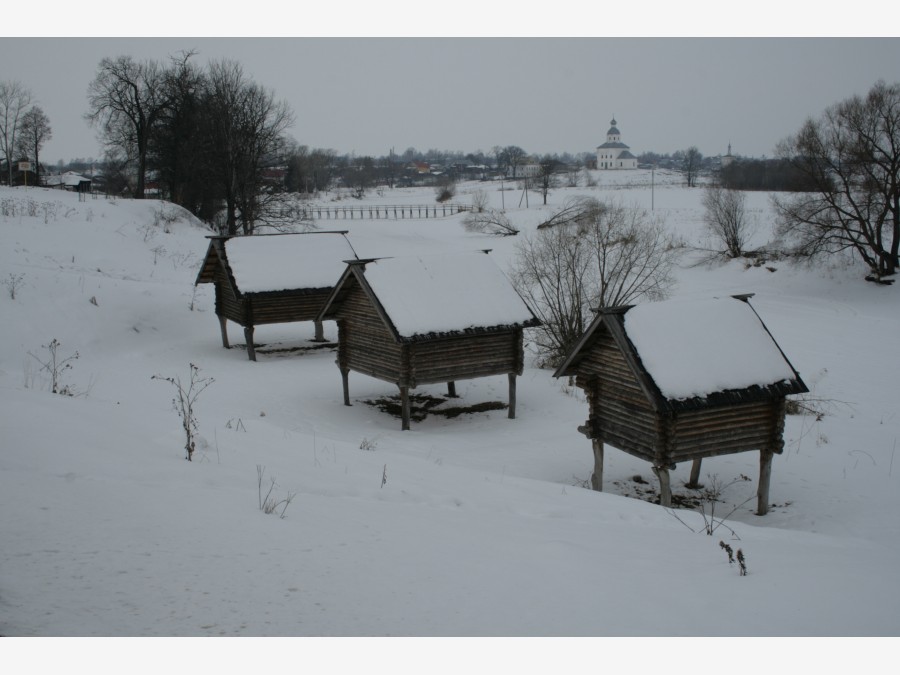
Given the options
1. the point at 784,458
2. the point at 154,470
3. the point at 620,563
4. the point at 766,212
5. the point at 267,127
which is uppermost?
the point at 267,127

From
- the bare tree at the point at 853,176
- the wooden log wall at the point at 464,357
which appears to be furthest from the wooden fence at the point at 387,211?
the wooden log wall at the point at 464,357

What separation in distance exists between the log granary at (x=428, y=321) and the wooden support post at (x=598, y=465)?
4883 millimetres

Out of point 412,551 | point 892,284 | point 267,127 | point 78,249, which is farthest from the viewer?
point 267,127

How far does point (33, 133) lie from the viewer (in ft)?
172

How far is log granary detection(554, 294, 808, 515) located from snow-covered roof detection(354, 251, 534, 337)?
472 cm

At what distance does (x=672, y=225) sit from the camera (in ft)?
204

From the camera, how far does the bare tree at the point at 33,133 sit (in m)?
49.3

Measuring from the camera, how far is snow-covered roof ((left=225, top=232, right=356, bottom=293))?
2383 centimetres

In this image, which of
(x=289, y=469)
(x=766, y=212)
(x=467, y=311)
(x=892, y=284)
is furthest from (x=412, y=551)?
(x=766, y=212)

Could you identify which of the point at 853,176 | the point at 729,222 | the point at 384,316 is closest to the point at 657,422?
the point at 384,316

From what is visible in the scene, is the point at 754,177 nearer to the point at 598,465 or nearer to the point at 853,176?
the point at 853,176

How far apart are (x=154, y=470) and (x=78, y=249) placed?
28.7m

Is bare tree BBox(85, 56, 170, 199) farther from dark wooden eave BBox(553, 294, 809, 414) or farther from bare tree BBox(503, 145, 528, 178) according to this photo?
bare tree BBox(503, 145, 528, 178)

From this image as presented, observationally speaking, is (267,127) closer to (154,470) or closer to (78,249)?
(78,249)
